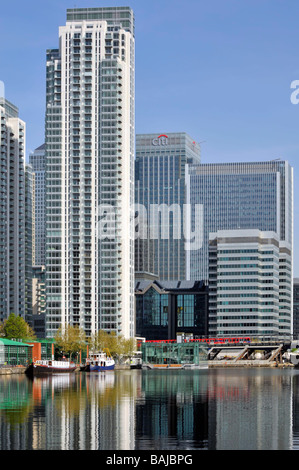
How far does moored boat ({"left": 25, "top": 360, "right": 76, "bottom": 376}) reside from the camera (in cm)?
17562

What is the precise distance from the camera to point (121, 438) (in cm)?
6319

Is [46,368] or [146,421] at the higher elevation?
[146,421]

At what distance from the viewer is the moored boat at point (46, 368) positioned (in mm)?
175625

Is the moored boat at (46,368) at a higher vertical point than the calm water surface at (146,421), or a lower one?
lower

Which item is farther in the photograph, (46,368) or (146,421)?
(46,368)

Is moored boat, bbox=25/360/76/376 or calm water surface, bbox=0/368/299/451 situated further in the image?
moored boat, bbox=25/360/76/376

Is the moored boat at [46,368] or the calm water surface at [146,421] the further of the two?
the moored boat at [46,368]

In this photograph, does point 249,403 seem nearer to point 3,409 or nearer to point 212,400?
point 212,400

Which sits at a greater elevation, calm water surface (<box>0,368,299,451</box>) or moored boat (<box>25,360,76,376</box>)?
calm water surface (<box>0,368,299,451</box>)

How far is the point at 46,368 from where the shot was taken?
18000 centimetres
